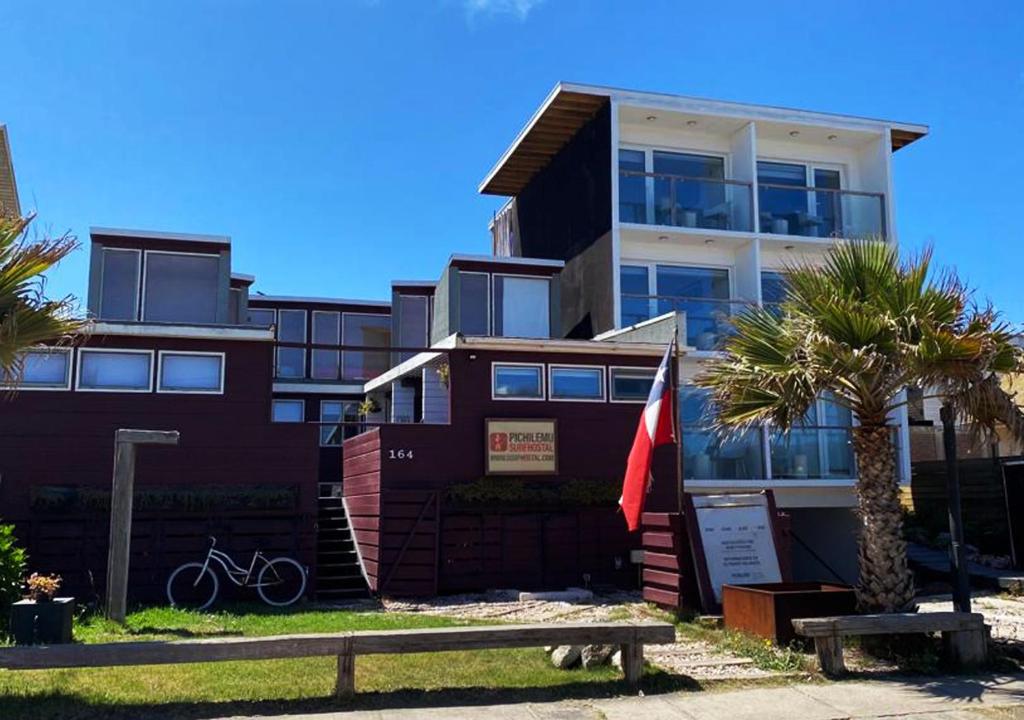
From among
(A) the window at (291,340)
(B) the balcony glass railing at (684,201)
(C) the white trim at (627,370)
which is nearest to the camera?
(C) the white trim at (627,370)

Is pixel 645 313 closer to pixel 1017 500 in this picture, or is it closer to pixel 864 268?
pixel 1017 500

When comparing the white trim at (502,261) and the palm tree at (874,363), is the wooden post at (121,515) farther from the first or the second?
the white trim at (502,261)

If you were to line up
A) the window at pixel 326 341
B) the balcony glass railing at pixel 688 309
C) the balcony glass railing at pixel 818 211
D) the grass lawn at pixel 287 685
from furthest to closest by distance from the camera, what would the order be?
the window at pixel 326 341, the balcony glass railing at pixel 818 211, the balcony glass railing at pixel 688 309, the grass lawn at pixel 287 685

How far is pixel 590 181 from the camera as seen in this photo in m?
23.9

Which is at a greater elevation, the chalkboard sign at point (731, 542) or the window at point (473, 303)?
the window at point (473, 303)

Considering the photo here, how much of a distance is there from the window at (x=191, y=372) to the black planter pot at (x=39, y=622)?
271 inches

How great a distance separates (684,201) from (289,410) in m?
11.6

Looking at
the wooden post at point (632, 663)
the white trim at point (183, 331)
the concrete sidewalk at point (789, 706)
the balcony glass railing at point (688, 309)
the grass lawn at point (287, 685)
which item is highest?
the balcony glass railing at point (688, 309)

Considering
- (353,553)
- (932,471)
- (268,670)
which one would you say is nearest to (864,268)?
(268,670)

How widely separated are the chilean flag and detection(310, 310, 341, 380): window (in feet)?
55.0

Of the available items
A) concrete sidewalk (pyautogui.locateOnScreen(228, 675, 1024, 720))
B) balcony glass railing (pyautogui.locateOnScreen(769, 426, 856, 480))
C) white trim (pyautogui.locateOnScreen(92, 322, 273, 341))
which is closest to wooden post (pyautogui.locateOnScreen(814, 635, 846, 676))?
concrete sidewalk (pyautogui.locateOnScreen(228, 675, 1024, 720))

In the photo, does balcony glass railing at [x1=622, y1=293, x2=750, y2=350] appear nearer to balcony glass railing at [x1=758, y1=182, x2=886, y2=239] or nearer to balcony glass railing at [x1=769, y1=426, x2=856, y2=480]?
balcony glass railing at [x1=758, y1=182, x2=886, y2=239]

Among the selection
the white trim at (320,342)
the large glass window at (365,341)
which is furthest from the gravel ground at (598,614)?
the white trim at (320,342)

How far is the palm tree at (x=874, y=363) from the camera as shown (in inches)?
381
